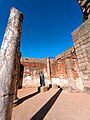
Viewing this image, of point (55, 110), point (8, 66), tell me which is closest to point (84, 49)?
point (55, 110)

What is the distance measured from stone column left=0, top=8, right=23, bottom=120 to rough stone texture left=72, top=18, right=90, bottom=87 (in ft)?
13.5

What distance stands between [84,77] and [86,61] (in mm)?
956

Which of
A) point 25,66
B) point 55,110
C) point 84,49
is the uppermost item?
point 84,49

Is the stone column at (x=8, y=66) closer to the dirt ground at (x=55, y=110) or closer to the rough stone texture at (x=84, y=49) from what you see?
the dirt ground at (x=55, y=110)

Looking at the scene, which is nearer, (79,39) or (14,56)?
(14,56)

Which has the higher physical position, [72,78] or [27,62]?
[27,62]

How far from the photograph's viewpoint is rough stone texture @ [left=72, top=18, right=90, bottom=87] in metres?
4.89

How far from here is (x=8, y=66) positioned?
1931 mm

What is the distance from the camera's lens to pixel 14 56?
2.11 m

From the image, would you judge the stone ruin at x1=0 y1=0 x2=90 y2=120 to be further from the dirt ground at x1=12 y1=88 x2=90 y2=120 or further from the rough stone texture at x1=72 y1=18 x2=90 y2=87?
the dirt ground at x1=12 y1=88 x2=90 y2=120

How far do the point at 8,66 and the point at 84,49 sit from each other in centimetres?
466

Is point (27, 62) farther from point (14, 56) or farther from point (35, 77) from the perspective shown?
point (14, 56)

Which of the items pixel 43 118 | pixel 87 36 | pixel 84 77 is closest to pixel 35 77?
pixel 84 77

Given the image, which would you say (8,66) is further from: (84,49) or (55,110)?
(84,49)
